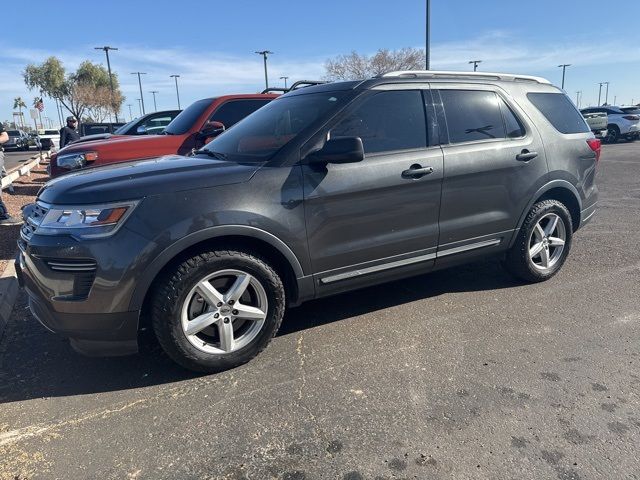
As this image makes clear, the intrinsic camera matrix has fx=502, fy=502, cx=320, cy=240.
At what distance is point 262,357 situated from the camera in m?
3.46

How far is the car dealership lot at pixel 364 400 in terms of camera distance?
2.40 m

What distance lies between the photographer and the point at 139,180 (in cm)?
306

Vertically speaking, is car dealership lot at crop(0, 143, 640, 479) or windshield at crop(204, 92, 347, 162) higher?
windshield at crop(204, 92, 347, 162)

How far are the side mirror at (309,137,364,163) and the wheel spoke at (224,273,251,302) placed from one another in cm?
91

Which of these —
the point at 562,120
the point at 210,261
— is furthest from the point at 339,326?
the point at 562,120

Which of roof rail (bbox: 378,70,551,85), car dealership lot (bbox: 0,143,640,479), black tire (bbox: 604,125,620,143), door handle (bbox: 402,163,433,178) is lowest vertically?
black tire (bbox: 604,125,620,143)

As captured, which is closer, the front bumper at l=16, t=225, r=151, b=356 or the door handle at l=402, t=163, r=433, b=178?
the front bumper at l=16, t=225, r=151, b=356

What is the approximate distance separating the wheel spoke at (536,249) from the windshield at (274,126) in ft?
7.55

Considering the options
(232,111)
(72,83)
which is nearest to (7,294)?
(232,111)

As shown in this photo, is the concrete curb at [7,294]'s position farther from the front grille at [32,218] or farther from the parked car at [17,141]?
the parked car at [17,141]

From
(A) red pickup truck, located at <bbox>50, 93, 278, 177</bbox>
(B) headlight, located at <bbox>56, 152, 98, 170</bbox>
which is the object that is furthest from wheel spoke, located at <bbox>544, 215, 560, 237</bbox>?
(B) headlight, located at <bbox>56, 152, 98, 170</bbox>

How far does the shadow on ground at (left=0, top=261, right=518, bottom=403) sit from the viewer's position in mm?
3176

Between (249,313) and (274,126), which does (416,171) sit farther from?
(249,313)

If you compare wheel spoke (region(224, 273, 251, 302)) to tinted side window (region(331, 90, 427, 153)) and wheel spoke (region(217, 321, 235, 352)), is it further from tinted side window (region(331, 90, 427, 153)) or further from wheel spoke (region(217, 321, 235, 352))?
tinted side window (region(331, 90, 427, 153))
